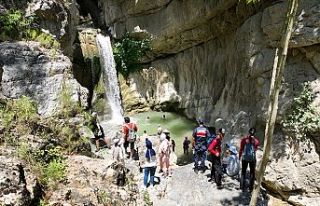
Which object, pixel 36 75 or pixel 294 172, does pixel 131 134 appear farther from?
pixel 294 172

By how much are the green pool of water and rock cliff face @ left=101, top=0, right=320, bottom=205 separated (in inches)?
24.0

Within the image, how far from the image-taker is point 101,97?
23219 millimetres

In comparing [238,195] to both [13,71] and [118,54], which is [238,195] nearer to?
[13,71]

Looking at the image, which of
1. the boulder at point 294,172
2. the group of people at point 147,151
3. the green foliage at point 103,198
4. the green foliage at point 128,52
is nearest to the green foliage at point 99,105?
the green foliage at point 128,52

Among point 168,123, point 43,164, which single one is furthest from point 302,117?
point 168,123

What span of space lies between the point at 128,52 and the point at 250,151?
15.6 m

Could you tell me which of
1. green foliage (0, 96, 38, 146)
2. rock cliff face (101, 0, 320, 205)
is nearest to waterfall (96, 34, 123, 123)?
rock cliff face (101, 0, 320, 205)

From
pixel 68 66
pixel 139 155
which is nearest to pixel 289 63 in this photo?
pixel 139 155

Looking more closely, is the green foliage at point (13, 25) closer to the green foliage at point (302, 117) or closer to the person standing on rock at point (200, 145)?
the person standing on rock at point (200, 145)

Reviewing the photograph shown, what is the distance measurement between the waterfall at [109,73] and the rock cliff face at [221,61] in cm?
91

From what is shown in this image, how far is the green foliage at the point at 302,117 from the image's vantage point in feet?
48.3

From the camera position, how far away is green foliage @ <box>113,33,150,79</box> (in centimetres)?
2497

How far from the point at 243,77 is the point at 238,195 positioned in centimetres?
896

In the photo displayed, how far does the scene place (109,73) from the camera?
24.3m
